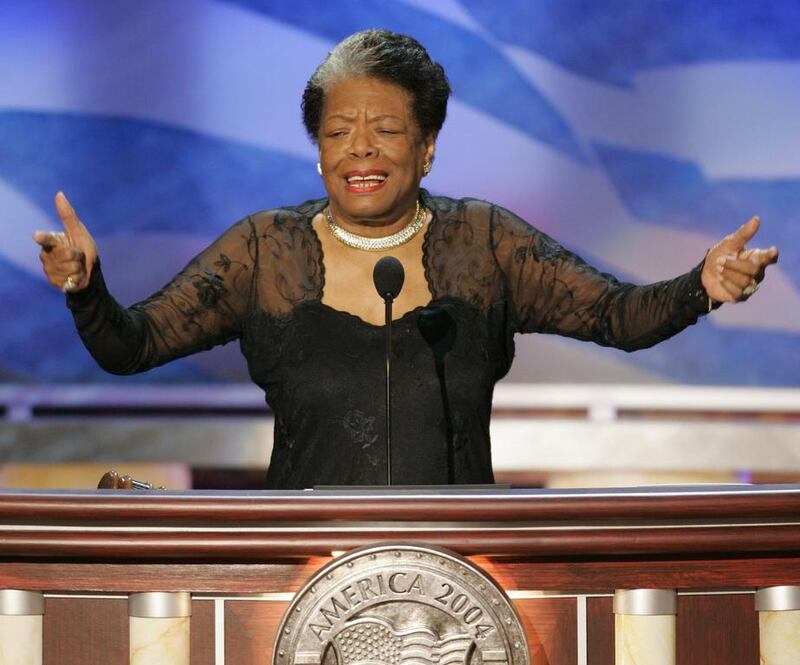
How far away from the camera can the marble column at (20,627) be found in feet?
5.43

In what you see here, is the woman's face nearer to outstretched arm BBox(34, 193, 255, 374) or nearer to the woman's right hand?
outstretched arm BBox(34, 193, 255, 374)

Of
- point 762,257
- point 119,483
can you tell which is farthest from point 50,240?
point 762,257

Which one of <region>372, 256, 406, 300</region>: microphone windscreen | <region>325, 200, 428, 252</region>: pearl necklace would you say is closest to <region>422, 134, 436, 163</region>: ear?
<region>325, 200, 428, 252</region>: pearl necklace

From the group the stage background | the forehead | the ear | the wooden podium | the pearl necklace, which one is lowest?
the wooden podium

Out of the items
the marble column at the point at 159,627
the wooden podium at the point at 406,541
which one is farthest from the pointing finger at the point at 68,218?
the marble column at the point at 159,627

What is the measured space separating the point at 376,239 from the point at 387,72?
29 centimetres

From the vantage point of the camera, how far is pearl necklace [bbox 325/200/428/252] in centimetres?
244

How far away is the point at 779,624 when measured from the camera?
5.49 ft

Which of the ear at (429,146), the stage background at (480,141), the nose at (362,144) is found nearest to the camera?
the nose at (362,144)

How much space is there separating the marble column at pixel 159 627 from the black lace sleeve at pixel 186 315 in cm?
63

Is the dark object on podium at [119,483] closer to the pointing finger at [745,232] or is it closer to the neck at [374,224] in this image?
the neck at [374,224]

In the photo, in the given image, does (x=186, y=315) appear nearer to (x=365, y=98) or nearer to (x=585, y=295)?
(x=365, y=98)

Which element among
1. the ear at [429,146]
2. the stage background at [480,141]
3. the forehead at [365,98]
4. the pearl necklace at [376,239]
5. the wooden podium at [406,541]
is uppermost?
the stage background at [480,141]

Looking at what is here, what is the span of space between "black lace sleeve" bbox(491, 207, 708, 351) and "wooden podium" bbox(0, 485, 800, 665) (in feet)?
1.91
